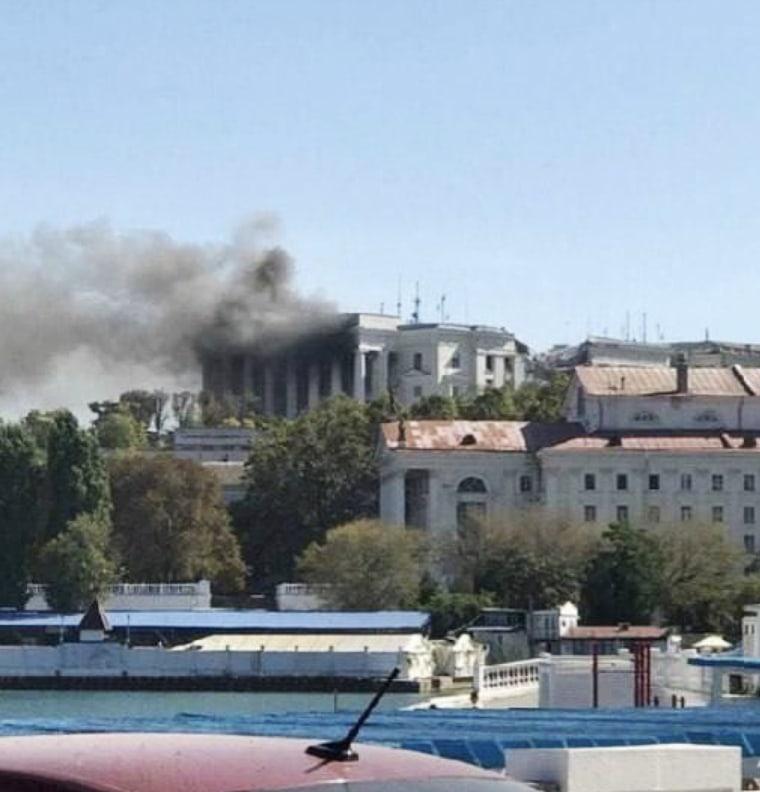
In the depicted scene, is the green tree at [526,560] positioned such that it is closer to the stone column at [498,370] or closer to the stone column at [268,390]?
the stone column at [268,390]

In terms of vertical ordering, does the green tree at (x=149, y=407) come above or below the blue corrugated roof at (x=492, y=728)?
above

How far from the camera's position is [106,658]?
239 feet

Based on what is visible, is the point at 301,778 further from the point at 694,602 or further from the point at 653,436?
the point at 653,436

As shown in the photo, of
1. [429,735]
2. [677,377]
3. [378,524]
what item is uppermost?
[677,377]

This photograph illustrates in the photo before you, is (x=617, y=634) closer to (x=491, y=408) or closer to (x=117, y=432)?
(x=491, y=408)

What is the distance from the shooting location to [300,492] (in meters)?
89.9

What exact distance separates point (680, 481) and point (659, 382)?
3887 mm

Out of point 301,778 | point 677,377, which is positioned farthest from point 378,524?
point 301,778

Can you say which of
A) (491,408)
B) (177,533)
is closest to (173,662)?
(177,533)

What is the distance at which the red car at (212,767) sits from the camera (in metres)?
5.46

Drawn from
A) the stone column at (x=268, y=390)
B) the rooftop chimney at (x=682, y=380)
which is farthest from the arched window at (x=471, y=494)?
the stone column at (x=268, y=390)

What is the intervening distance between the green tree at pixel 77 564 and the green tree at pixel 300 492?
8819 mm

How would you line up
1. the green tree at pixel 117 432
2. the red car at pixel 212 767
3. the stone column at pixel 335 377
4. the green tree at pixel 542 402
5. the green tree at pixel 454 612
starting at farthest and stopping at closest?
the stone column at pixel 335 377, the green tree at pixel 117 432, the green tree at pixel 542 402, the green tree at pixel 454 612, the red car at pixel 212 767

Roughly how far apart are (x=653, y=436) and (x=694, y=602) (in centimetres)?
1666
